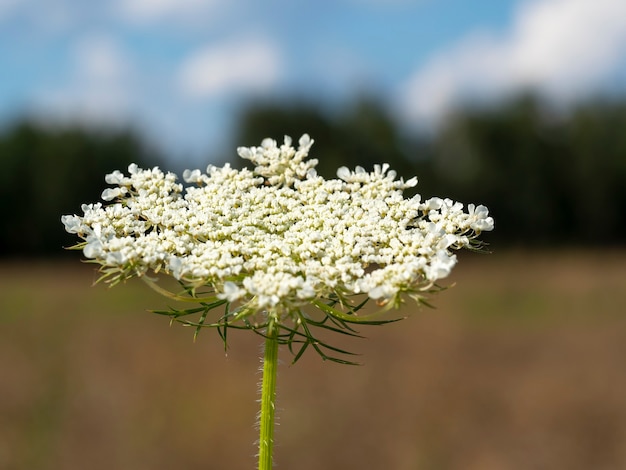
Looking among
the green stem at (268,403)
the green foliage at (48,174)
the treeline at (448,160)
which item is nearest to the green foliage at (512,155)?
the treeline at (448,160)

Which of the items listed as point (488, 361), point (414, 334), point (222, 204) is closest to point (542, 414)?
point (488, 361)

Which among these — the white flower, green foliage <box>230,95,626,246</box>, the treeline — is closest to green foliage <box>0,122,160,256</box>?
the treeline

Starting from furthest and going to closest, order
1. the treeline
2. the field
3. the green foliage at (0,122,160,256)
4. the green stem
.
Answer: the treeline → the green foliage at (0,122,160,256) → the field → the green stem

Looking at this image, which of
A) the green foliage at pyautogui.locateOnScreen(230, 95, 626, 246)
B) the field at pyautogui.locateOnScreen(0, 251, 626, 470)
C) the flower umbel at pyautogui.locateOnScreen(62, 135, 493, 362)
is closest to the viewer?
the flower umbel at pyautogui.locateOnScreen(62, 135, 493, 362)

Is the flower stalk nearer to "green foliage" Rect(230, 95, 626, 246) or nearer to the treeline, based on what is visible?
the treeline

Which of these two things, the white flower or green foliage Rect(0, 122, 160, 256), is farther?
green foliage Rect(0, 122, 160, 256)

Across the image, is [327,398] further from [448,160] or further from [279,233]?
[448,160]
